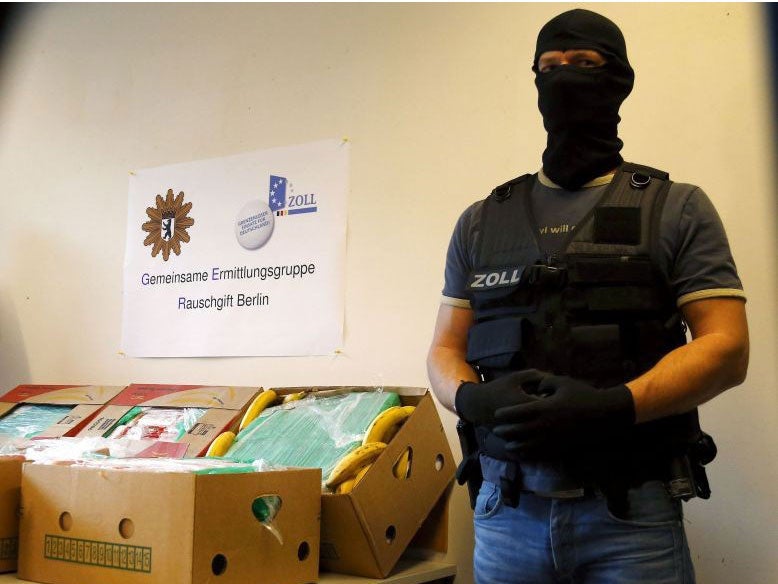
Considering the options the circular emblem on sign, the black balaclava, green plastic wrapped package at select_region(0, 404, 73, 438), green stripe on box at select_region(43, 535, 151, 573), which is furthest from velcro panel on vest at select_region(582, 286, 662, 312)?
green plastic wrapped package at select_region(0, 404, 73, 438)

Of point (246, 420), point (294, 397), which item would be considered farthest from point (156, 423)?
point (294, 397)

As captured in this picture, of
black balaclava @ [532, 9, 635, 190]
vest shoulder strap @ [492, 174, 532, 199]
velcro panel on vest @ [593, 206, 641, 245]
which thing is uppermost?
black balaclava @ [532, 9, 635, 190]

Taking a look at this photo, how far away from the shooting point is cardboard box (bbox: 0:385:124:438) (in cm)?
219

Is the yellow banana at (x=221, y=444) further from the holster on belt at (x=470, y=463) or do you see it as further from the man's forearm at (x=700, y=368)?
the man's forearm at (x=700, y=368)

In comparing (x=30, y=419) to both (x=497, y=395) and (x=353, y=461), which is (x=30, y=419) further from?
(x=497, y=395)

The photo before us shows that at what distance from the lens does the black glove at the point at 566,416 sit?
3.69 feet

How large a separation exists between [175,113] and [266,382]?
1.04 metres

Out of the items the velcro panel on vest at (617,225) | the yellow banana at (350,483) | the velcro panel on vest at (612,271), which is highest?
the velcro panel on vest at (617,225)

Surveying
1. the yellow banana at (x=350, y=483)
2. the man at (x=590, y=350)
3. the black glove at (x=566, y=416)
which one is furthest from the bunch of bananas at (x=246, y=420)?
the black glove at (x=566, y=416)

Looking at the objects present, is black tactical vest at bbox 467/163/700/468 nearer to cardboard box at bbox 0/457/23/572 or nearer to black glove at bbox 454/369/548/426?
black glove at bbox 454/369/548/426

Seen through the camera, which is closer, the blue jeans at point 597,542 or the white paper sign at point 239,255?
the blue jeans at point 597,542

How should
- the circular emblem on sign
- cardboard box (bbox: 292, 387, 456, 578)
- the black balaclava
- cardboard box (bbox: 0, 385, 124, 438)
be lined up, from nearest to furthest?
the black balaclava
cardboard box (bbox: 292, 387, 456, 578)
cardboard box (bbox: 0, 385, 124, 438)
the circular emblem on sign

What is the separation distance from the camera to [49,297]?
119 inches

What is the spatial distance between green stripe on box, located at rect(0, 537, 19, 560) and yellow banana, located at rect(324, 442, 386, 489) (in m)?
0.61
